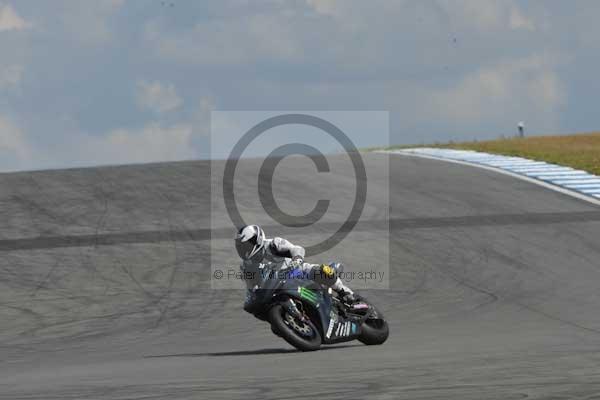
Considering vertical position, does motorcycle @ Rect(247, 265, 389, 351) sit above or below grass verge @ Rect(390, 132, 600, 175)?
below

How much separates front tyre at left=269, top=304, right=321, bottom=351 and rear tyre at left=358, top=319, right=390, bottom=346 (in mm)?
848

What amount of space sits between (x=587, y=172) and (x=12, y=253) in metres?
19.6

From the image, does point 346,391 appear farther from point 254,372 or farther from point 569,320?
point 569,320

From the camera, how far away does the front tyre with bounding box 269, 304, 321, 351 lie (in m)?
12.0

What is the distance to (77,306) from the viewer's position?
60.8 ft

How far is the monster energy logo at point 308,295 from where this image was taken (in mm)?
12258

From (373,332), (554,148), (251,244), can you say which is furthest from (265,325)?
(554,148)

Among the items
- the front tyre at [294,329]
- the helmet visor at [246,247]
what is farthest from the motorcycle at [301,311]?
the helmet visor at [246,247]

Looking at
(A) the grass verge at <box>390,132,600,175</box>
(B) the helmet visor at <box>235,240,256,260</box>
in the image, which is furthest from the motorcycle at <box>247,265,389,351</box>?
(A) the grass verge at <box>390,132,600,175</box>

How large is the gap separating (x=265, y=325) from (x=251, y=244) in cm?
448

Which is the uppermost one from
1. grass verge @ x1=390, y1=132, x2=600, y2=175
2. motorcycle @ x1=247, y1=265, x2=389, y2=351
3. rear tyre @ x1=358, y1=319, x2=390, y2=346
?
grass verge @ x1=390, y1=132, x2=600, y2=175

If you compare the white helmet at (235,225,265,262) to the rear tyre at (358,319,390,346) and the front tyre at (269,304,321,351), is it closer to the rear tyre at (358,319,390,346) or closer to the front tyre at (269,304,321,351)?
the front tyre at (269,304,321,351)

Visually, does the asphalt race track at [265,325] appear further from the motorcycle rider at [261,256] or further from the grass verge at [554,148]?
the grass verge at [554,148]

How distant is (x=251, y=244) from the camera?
1248 centimetres
